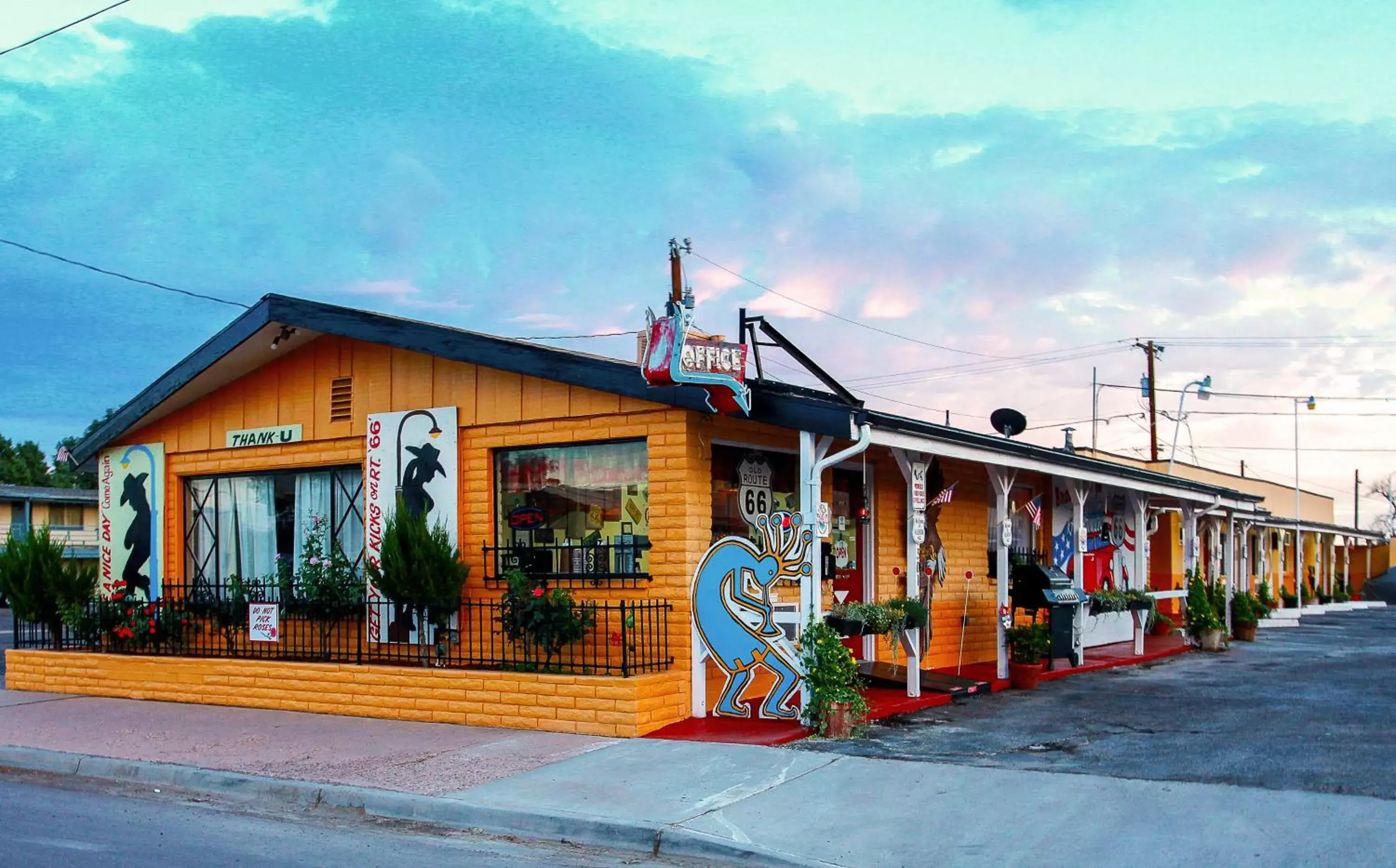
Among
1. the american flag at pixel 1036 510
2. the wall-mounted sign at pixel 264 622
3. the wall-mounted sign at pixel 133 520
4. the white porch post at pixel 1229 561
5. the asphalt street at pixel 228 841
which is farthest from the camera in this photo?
the white porch post at pixel 1229 561

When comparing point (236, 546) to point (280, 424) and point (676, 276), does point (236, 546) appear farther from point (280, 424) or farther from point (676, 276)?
point (676, 276)

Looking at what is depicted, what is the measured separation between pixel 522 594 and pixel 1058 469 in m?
7.02

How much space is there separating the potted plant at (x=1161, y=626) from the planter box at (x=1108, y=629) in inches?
14.7

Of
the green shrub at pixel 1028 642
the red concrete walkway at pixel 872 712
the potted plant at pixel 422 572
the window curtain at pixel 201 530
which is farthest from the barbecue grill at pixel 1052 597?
the window curtain at pixel 201 530

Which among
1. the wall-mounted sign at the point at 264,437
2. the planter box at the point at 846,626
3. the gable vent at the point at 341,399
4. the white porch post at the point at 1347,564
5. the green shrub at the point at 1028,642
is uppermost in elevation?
the gable vent at the point at 341,399

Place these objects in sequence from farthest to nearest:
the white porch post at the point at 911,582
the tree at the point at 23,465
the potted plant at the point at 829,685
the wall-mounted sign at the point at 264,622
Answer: the tree at the point at 23,465
the wall-mounted sign at the point at 264,622
the white porch post at the point at 911,582
the potted plant at the point at 829,685

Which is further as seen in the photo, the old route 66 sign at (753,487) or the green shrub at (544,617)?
the old route 66 sign at (753,487)

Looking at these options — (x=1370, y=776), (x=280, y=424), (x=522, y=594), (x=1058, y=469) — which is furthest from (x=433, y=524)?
(x=1370, y=776)

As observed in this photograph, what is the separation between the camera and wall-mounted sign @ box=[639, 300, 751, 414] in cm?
1077

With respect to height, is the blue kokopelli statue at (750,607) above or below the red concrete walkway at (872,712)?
above

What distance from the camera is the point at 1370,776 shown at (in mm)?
8945

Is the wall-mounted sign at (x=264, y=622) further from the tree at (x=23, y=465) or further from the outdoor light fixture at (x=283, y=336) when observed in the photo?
the tree at (x=23, y=465)

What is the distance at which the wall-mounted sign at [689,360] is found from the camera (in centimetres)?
1077

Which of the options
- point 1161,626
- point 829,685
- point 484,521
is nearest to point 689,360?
point 829,685
